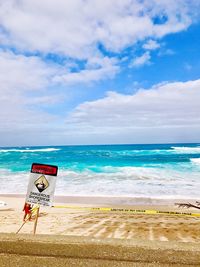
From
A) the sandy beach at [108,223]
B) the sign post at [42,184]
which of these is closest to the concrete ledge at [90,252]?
the sign post at [42,184]

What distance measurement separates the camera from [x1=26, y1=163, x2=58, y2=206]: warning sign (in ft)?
13.4

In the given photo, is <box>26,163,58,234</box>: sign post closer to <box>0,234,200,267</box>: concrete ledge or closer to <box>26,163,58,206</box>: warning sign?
→ <box>26,163,58,206</box>: warning sign

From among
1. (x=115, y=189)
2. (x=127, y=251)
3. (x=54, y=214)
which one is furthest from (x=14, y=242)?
(x=115, y=189)

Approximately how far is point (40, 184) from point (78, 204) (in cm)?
860

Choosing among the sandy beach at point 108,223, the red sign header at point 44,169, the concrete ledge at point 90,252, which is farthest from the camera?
the sandy beach at point 108,223

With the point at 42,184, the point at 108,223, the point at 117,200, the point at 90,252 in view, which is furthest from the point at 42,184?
the point at 117,200

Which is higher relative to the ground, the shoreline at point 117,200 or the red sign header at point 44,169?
the red sign header at point 44,169

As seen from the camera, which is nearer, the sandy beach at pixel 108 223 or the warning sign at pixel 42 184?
the warning sign at pixel 42 184

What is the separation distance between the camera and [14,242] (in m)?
2.56

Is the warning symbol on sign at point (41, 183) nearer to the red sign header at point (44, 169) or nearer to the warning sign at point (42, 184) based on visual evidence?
the warning sign at point (42, 184)

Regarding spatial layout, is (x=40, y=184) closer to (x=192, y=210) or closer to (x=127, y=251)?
(x=127, y=251)

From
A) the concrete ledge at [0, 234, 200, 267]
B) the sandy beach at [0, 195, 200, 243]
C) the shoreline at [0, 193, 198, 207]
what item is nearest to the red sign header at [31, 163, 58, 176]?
the concrete ledge at [0, 234, 200, 267]

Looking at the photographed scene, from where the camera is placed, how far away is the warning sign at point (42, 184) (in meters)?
4.08

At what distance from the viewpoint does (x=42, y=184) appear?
4.14 m
